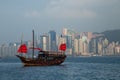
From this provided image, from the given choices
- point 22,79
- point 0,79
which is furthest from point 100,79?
point 0,79

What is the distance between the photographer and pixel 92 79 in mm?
65500

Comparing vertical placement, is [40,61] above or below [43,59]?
below

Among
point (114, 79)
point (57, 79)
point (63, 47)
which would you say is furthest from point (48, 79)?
point (63, 47)

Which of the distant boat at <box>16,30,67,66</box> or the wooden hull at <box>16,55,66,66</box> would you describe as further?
the wooden hull at <box>16,55,66,66</box>

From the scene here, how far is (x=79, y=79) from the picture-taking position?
66.2 metres

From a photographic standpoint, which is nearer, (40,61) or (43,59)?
(40,61)

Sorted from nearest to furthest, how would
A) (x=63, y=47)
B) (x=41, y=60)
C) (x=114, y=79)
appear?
(x=114, y=79), (x=41, y=60), (x=63, y=47)

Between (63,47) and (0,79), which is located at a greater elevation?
(63,47)

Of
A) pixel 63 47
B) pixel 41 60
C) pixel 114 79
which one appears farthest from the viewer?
pixel 63 47

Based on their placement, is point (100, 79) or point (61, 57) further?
point (61, 57)

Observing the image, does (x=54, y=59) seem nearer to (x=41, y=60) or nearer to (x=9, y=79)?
(x=41, y=60)

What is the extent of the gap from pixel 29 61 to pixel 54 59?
868 cm

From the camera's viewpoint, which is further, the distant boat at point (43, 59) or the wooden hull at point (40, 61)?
the wooden hull at point (40, 61)

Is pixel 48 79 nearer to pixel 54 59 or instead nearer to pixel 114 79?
pixel 114 79
